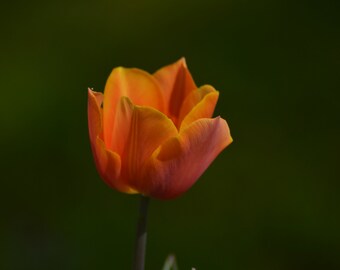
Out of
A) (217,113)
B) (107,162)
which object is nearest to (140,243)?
(107,162)

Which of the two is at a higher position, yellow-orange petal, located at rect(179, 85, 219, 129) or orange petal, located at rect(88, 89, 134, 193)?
yellow-orange petal, located at rect(179, 85, 219, 129)

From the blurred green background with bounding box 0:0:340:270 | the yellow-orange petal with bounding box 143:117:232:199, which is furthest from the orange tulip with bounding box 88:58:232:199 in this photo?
the blurred green background with bounding box 0:0:340:270

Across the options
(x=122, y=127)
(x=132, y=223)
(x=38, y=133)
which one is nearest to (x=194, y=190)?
(x=132, y=223)

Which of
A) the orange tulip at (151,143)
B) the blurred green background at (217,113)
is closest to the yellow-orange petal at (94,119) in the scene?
the orange tulip at (151,143)

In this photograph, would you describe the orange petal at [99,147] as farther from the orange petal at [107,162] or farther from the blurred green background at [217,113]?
the blurred green background at [217,113]

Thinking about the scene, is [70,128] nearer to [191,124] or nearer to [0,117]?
[0,117]

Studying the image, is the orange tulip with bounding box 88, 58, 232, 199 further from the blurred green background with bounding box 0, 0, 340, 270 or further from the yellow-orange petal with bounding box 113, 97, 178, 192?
the blurred green background with bounding box 0, 0, 340, 270
